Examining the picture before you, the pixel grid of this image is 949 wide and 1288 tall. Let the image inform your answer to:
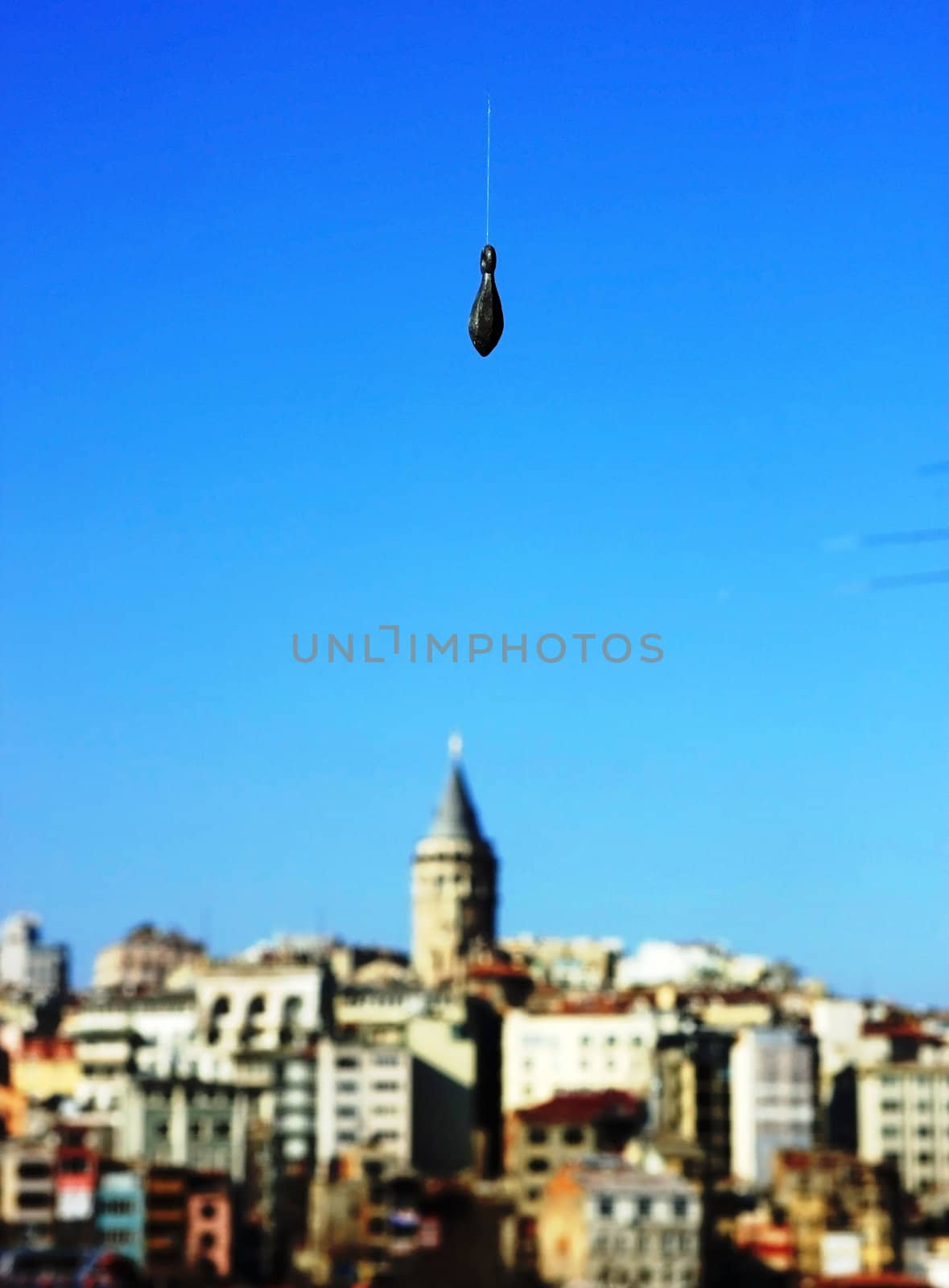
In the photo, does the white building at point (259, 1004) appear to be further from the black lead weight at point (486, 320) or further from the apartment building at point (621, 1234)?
the black lead weight at point (486, 320)

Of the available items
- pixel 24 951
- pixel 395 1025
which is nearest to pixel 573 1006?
pixel 395 1025

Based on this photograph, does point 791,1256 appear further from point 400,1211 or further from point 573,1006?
point 573,1006

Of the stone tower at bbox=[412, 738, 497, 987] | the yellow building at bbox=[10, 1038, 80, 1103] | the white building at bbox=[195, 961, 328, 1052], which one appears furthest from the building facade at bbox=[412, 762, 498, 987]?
the yellow building at bbox=[10, 1038, 80, 1103]

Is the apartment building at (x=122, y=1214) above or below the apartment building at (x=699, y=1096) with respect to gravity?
below

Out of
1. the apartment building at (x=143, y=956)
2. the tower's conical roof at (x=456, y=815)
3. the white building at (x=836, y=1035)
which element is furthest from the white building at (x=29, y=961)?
the white building at (x=836, y=1035)

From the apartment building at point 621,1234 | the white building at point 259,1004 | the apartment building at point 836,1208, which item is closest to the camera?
the apartment building at point 621,1234

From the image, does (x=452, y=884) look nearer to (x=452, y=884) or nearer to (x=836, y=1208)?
(x=452, y=884)

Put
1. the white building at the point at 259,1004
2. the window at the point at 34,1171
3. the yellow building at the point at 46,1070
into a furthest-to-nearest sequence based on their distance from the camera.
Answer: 1. the white building at the point at 259,1004
2. the yellow building at the point at 46,1070
3. the window at the point at 34,1171

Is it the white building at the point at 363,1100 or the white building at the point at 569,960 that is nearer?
the white building at the point at 363,1100
